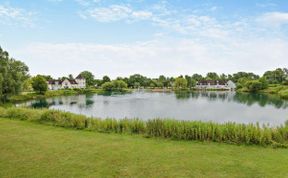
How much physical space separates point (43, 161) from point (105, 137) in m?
3.83

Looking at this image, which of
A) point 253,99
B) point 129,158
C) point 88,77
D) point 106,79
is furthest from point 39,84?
point 129,158

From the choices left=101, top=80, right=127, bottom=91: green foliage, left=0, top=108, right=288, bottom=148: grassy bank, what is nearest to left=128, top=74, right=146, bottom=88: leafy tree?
left=101, top=80, right=127, bottom=91: green foliage

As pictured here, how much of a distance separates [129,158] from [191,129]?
13.0 ft

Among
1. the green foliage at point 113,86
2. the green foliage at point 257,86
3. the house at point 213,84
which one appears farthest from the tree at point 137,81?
the green foliage at point 257,86

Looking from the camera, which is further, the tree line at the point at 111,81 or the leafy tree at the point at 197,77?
the leafy tree at the point at 197,77

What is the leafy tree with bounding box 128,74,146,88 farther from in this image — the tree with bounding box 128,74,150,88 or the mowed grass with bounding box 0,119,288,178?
the mowed grass with bounding box 0,119,288,178

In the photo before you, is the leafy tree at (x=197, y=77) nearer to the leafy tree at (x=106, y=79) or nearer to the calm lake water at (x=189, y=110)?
the leafy tree at (x=106, y=79)

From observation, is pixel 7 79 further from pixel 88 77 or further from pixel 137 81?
pixel 137 81

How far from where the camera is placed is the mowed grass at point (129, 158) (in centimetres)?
612

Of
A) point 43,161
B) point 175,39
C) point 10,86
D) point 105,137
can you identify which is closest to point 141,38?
point 175,39

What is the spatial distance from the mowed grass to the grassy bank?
62 centimetres

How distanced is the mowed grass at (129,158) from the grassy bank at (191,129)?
617 mm

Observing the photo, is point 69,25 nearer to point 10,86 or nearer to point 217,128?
point 10,86

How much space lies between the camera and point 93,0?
63.3 ft
